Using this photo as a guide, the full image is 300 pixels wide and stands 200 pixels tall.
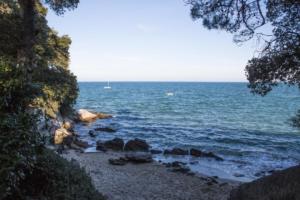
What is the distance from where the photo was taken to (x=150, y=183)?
1705 centimetres

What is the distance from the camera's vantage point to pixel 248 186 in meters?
10.8

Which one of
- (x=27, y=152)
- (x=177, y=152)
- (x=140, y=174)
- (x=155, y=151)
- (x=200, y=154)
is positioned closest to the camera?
(x=27, y=152)

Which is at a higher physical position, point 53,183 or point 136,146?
point 53,183

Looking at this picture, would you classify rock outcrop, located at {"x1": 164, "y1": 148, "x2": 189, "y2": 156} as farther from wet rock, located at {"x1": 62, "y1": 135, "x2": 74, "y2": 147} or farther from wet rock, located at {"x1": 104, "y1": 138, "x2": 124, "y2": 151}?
wet rock, located at {"x1": 62, "y1": 135, "x2": 74, "y2": 147}

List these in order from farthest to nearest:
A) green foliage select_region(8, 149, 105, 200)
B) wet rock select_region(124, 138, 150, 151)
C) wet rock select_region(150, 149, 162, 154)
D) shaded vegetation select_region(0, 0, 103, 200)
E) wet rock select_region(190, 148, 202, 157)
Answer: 1. wet rock select_region(124, 138, 150, 151)
2. wet rock select_region(150, 149, 162, 154)
3. wet rock select_region(190, 148, 202, 157)
4. green foliage select_region(8, 149, 105, 200)
5. shaded vegetation select_region(0, 0, 103, 200)

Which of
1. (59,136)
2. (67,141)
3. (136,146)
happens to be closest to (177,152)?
(136,146)

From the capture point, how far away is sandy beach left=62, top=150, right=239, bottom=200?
48.2 ft

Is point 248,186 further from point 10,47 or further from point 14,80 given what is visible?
point 10,47

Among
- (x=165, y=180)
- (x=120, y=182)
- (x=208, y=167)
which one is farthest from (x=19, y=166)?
(x=208, y=167)

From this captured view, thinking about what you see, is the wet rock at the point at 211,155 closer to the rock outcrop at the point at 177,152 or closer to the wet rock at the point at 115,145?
the rock outcrop at the point at 177,152

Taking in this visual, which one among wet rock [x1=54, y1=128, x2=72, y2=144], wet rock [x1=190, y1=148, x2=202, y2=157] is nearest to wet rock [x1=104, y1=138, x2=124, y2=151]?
wet rock [x1=54, y1=128, x2=72, y2=144]

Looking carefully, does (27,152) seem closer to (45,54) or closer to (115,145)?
(45,54)

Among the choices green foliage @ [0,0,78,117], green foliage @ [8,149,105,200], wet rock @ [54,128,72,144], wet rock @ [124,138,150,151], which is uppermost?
green foliage @ [0,0,78,117]

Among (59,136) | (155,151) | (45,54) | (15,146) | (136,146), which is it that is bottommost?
(155,151)
